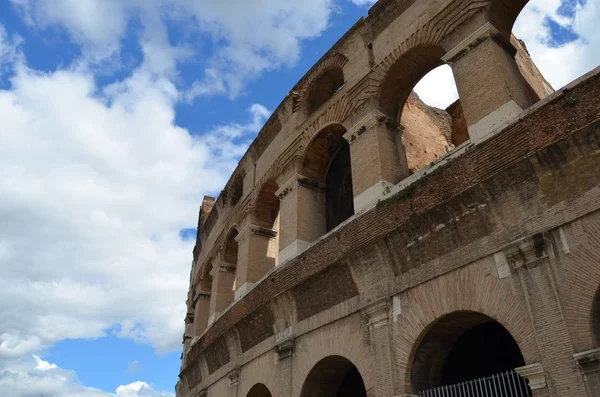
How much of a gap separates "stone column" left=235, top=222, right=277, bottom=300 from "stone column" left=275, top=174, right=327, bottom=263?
1.35 metres

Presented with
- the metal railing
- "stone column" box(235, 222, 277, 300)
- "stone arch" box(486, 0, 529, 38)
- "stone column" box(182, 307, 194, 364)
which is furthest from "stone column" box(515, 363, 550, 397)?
"stone column" box(182, 307, 194, 364)

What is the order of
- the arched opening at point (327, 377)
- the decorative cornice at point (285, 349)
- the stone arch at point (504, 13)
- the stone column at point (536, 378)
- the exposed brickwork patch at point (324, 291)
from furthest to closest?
the decorative cornice at point (285, 349)
the arched opening at point (327, 377)
the exposed brickwork patch at point (324, 291)
the stone arch at point (504, 13)
the stone column at point (536, 378)

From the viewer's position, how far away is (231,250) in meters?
12.7

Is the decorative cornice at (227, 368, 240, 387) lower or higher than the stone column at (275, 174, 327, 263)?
lower

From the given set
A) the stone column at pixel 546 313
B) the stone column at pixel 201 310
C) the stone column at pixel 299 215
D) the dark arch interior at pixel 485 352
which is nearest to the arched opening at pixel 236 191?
the stone column at pixel 201 310

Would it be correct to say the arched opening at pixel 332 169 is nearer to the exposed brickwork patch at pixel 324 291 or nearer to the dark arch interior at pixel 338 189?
the dark arch interior at pixel 338 189

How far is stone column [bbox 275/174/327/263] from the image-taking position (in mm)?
8812

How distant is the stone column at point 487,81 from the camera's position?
612 centimetres

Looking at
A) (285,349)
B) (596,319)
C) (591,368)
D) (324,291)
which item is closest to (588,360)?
(591,368)

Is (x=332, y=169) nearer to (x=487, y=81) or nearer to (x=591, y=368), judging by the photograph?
(x=487, y=81)

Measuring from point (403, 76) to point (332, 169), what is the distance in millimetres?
2562

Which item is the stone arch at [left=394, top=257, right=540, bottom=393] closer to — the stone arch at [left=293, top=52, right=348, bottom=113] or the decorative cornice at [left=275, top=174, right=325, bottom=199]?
the decorative cornice at [left=275, top=174, right=325, bottom=199]

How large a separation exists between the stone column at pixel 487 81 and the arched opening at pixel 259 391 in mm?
5367

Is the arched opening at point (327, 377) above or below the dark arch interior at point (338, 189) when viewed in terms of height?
below
